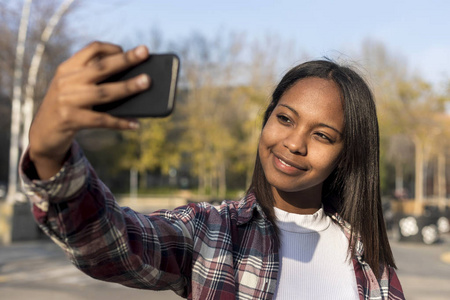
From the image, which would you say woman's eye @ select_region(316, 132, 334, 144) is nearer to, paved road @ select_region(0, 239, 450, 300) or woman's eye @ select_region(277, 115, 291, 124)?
woman's eye @ select_region(277, 115, 291, 124)

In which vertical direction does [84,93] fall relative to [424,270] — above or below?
above

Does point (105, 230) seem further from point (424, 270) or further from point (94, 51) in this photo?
point (424, 270)

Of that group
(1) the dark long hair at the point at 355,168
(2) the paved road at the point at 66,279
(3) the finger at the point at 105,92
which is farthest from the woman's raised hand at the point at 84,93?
(2) the paved road at the point at 66,279

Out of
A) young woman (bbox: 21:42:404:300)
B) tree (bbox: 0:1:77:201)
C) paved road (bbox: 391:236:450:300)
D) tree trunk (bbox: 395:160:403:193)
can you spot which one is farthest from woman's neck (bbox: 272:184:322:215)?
tree trunk (bbox: 395:160:403:193)

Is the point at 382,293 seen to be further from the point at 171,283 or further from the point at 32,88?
the point at 32,88

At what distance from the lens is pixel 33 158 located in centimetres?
105

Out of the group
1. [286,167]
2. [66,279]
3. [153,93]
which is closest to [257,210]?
[286,167]

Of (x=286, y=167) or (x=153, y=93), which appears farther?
(x=286, y=167)

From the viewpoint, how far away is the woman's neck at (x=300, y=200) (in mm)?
2020

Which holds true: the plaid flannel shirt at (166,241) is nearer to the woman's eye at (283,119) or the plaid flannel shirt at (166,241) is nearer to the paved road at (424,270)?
the woman's eye at (283,119)

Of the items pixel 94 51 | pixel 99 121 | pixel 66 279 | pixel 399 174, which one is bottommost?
pixel 399 174

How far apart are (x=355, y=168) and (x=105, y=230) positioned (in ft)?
3.91

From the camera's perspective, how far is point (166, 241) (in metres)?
1.51

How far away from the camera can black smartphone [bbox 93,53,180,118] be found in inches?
37.3
